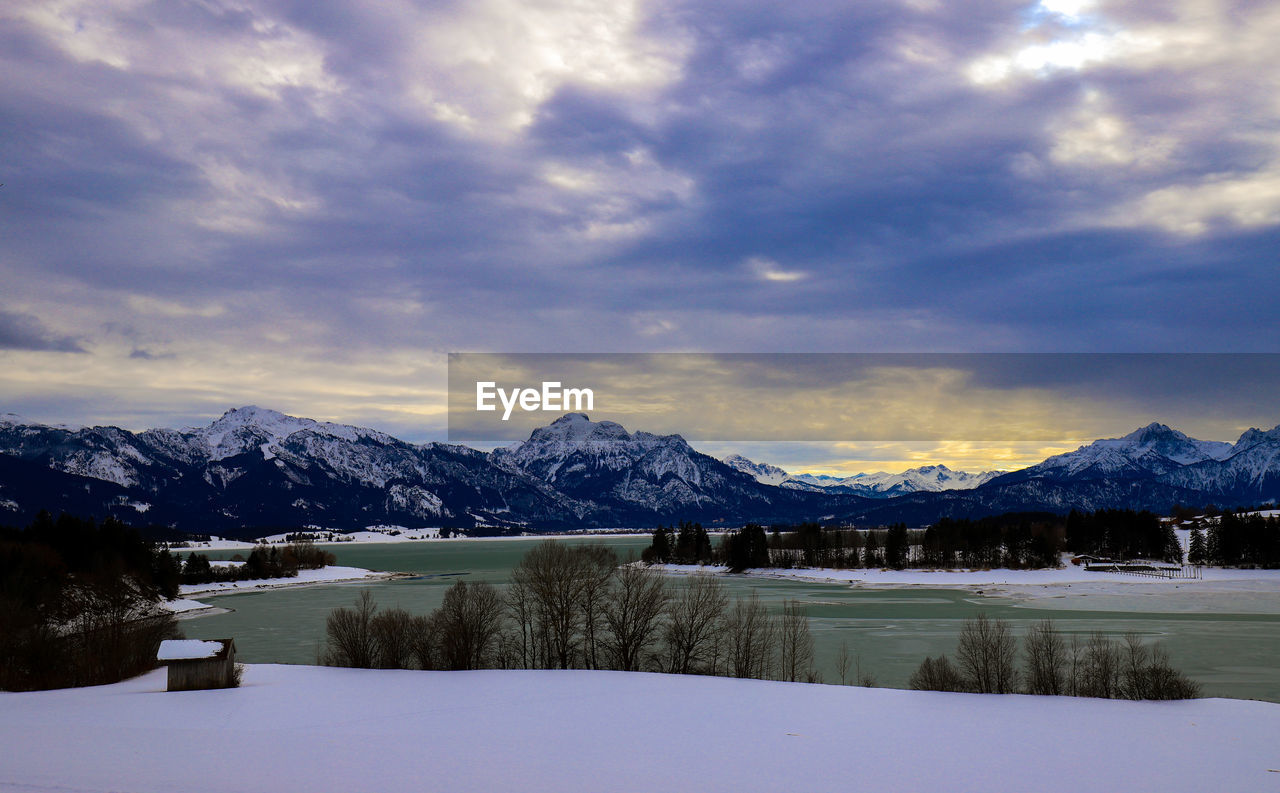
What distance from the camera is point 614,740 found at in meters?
20.3

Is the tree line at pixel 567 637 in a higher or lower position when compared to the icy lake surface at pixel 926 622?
higher

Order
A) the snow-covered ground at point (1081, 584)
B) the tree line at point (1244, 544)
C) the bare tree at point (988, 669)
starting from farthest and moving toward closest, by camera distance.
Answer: the tree line at point (1244, 544) < the snow-covered ground at point (1081, 584) < the bare tree at point (988, 669)

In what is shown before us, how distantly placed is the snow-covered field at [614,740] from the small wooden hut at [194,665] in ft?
2.82

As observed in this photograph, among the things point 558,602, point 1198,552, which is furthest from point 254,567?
point 1198,552

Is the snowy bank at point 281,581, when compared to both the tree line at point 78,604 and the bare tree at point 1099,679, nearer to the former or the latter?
the tree line at point 78,604

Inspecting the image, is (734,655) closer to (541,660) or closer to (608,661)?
(608,661)

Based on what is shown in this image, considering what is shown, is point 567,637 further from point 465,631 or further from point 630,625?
point 465,631

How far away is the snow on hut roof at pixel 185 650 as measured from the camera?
27.5 meters

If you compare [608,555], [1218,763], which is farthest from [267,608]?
[1218,763]

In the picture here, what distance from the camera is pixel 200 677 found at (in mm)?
27562

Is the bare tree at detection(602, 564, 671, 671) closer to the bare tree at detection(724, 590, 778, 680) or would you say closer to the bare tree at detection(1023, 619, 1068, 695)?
the bare tree at detection(724, 590, 778, 680)

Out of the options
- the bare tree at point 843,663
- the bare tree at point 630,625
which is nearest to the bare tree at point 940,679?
the bare tree at point 843,663

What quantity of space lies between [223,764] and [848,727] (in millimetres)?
15545

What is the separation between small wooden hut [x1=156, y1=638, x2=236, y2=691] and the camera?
27438 mm
